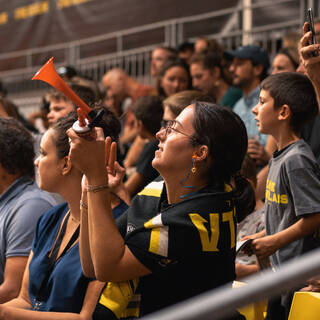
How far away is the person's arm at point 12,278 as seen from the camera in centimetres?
281

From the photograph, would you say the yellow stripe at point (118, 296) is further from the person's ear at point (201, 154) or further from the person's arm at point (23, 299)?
the person's arm at point (23, 299)

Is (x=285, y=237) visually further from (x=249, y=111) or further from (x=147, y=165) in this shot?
(x=249, y=111)

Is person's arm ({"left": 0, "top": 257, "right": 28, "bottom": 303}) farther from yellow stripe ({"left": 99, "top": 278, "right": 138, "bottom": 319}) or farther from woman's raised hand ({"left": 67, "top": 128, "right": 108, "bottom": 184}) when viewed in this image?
woman's raised hand ({"left": 67, "top": 128, "right": 108, "bottom": 184})

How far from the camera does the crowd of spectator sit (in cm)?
189

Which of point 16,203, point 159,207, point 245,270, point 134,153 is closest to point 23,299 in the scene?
point 16,203

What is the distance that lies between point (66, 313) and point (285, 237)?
1.02m

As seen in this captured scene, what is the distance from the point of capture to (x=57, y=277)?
2342mm

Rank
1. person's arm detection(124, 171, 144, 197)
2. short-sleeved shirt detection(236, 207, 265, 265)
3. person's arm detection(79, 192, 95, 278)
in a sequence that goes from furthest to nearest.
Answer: person's arm detection(124, 171, 144, 197) < short-sleeved shirt detection(236, 207, 265, 265) < person's arm detection(79, 192, 95, 278)

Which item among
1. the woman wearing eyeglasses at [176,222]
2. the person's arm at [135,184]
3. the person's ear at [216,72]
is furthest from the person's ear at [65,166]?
the person's ear at [216,72]

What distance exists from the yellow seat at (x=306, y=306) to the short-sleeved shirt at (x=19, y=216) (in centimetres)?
142

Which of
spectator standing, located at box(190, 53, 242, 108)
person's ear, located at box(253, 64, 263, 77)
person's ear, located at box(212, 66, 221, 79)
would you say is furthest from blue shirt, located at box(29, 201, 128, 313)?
person's ear, located at box(212, 66, 221, 79)

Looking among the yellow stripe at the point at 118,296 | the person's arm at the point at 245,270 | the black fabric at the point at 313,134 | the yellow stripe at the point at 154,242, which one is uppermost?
the black fabric at the point at 313,134

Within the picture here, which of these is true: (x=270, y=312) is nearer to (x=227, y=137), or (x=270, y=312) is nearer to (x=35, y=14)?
(x=227, y=137)

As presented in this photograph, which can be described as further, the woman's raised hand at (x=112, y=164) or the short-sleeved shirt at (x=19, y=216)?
the short-sleeved shirt at (x=19, y=216)
